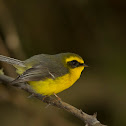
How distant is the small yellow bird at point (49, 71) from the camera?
4.57m

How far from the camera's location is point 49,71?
4781 mm

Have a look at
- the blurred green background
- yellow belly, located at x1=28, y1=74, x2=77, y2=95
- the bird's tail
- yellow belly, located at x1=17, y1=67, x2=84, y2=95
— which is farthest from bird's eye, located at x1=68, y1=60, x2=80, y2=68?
the blurred green background

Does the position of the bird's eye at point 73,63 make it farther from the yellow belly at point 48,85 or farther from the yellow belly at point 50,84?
the yellow belly at point 48,85

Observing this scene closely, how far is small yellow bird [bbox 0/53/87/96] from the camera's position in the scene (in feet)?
15.0

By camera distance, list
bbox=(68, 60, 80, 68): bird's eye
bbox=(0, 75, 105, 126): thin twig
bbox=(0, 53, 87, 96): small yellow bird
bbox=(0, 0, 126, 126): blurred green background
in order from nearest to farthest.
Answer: bbox=(0, 75, 105, 126): thin twig < bbox=(0, 53, 87, 96): small yellow bird < bbox=(68, 60, 80, 68): bird's eye < bbox=(0, 0, 126, 126): blurred green background

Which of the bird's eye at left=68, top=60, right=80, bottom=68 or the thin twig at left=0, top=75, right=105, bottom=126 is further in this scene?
the bird's eye at left=68, top=60, right=80, bottom=68

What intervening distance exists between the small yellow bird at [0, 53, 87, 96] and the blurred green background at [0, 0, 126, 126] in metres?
1.63

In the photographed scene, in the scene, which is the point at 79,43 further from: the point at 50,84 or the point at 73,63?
the point at 50,84

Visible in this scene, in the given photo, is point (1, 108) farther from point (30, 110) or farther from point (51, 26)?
point (51, 26)

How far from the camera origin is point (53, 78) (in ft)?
15.3

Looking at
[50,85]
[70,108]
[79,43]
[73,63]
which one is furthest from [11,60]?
[79,43]

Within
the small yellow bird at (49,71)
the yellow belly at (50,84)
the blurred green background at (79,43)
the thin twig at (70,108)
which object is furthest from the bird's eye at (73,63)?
the blurred green background at (79,43)

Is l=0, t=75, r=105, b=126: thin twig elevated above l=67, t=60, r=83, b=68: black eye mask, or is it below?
below

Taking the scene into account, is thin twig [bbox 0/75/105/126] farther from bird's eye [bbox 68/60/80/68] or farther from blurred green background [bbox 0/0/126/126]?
blurred green background [bbox 0/0/126/126]
